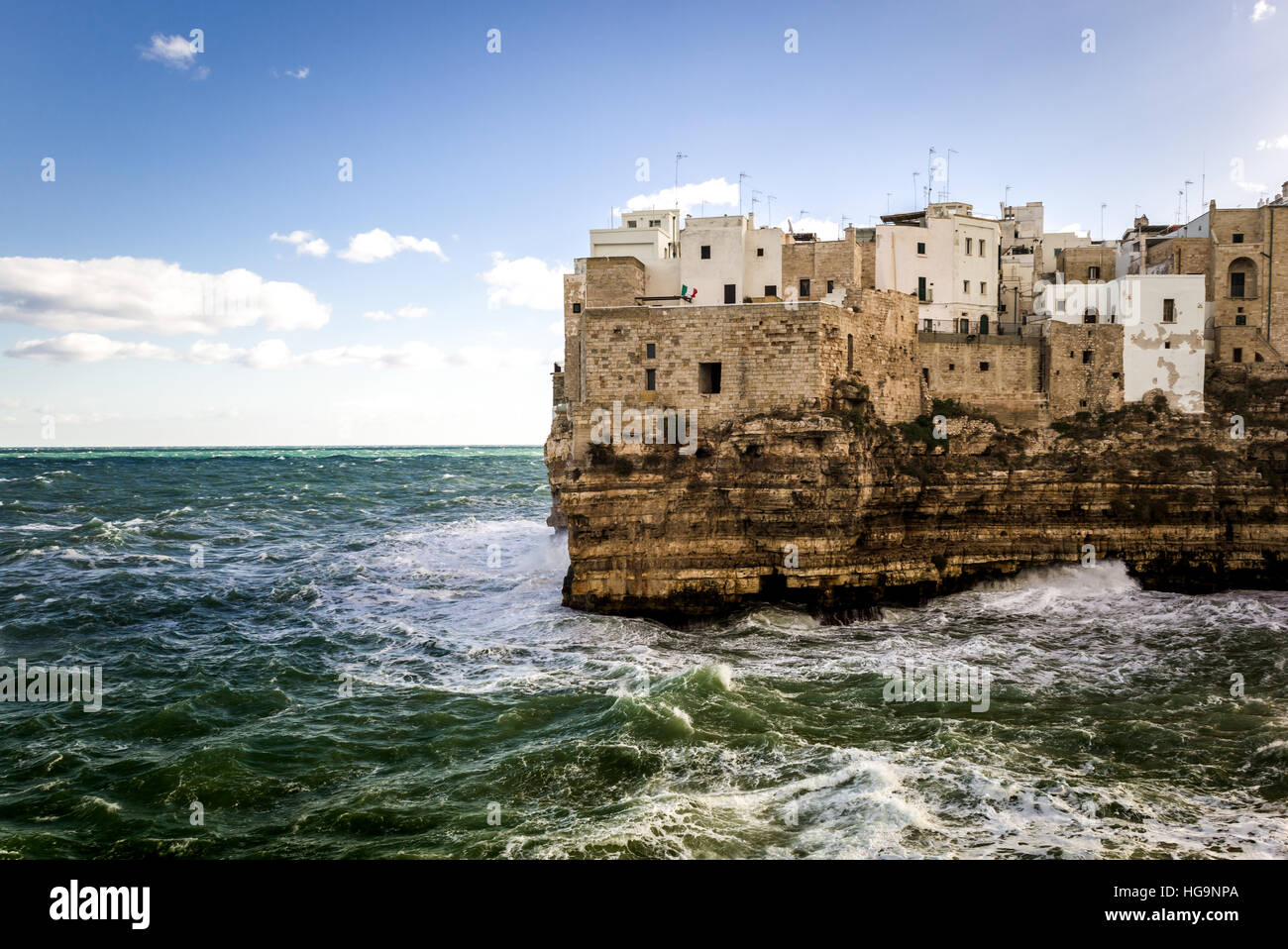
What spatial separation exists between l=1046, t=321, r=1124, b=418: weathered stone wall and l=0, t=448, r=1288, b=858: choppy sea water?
7.17 m

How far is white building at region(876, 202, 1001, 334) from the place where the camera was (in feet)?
122

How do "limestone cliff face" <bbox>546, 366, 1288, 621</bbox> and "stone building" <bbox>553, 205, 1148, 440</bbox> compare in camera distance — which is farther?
"stone building" <bbox>553, 205, 1148, 440</bbox>

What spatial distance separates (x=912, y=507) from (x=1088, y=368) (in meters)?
10.7

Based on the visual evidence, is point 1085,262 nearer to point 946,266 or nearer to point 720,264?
point 946,266

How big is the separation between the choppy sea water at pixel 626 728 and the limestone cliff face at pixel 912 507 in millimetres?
1279

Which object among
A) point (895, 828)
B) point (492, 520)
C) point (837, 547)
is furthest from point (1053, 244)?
point (895, 828)

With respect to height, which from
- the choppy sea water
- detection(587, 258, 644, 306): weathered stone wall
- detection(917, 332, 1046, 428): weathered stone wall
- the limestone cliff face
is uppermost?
detection(587, 258, 644, 306): weathered stone wall

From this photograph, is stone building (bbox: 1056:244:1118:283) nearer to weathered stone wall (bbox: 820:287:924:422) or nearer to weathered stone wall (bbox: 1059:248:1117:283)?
weathered stone wall (bbox: 1059:248:1117:283)

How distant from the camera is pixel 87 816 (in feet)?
46.6

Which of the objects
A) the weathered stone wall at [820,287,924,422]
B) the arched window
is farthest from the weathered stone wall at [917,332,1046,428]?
the arched window

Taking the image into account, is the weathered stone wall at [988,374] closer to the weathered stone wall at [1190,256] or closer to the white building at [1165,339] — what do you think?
the white building at [1165,339]

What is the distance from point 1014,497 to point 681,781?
19830 millimetres

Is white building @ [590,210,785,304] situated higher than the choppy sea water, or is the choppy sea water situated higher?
white building @ [590,210,785,304]

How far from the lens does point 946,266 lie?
3791 centimetres
